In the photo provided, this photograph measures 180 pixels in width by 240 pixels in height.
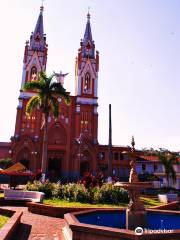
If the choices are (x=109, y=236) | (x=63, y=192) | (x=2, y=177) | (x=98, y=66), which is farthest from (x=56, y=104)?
(x=98, y=66)

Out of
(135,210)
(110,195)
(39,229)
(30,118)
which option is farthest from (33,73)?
(135,210)

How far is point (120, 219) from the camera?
11961 mm

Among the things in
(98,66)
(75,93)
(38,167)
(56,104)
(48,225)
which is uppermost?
(98,66)

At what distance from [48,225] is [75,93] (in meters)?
45.4

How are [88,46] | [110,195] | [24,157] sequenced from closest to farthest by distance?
[110,195]
[24,157]
[88,46]

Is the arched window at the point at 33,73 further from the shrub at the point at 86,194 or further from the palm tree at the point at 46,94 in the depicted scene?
the shrub at the point at 86,194

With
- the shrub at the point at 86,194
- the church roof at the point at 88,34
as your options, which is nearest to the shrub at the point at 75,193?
the shrub at the point at 86,194

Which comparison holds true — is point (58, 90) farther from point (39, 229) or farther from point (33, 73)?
point (33, 73)

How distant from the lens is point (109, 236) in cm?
687

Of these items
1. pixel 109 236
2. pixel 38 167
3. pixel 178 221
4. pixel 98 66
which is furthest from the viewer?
pixel 98 66

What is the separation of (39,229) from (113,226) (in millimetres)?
2916

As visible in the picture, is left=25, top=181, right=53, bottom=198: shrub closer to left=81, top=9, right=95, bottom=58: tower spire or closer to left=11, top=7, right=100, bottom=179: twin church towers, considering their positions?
left=11, top=7, right=100, bottom=179: twin church towers

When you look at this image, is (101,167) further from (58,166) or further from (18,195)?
(18,195)

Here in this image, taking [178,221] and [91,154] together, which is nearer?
[178,221]
